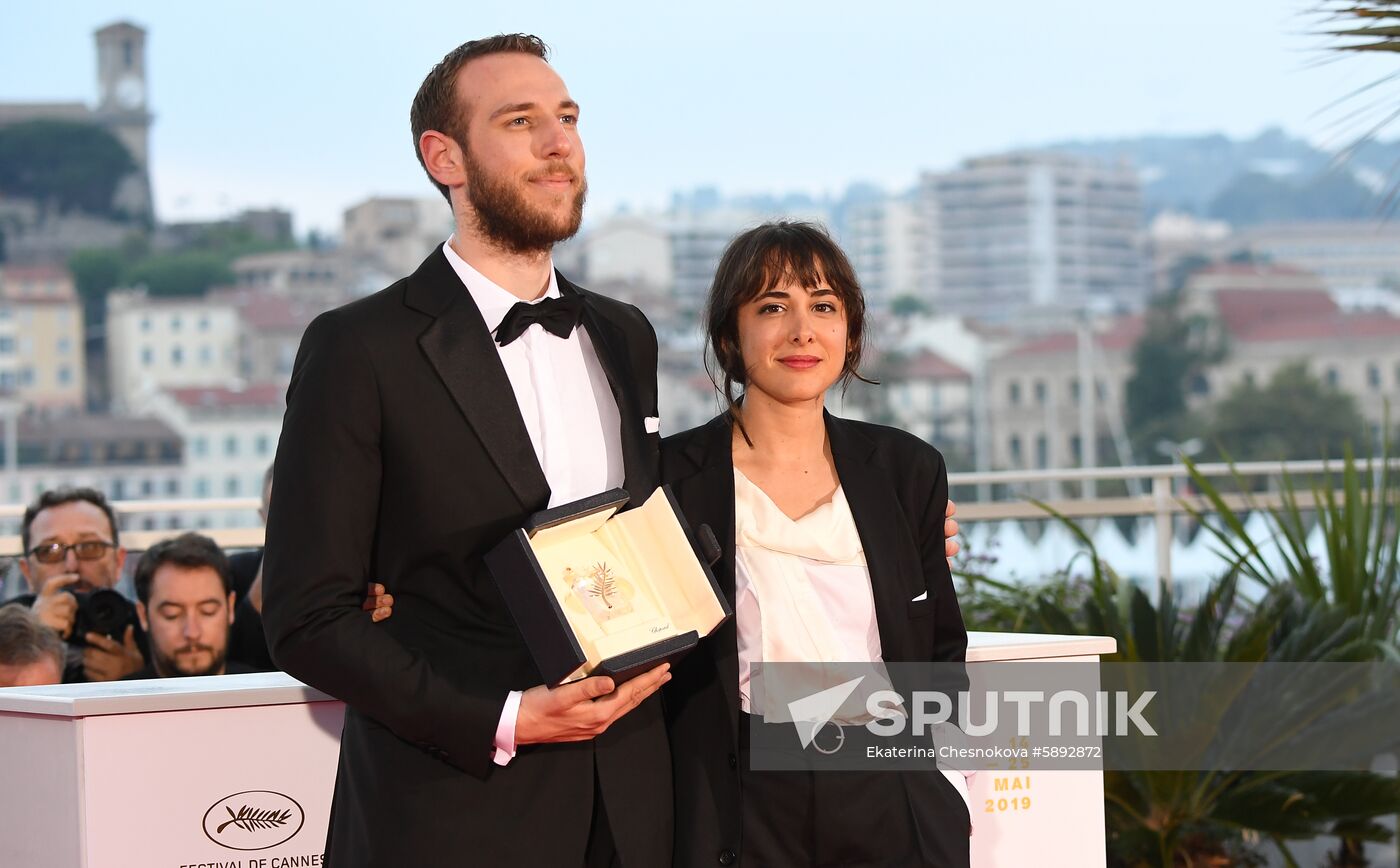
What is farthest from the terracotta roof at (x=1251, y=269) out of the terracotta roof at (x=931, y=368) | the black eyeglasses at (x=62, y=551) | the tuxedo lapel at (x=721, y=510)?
the tuxedo lapel at (x=721, y=510)

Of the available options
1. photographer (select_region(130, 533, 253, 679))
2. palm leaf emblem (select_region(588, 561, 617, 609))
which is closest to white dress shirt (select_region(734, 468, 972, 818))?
palm leaf emblem (select_region(588, 561, 617, 609))

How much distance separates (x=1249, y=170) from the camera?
110 meters

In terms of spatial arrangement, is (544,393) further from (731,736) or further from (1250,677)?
(1250,677)

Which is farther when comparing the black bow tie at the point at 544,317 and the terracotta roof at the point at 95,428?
the terracotta roof at the point at 95,428

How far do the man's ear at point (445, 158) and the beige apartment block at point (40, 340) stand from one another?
77.1 m

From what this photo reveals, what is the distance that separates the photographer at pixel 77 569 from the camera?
3.39m

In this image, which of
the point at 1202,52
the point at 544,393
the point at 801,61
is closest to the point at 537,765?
the point at 544,393

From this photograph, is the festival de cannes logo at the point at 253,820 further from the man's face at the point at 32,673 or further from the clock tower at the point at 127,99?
the clock tower at the point at 127,99

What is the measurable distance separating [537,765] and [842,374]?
2.32ft

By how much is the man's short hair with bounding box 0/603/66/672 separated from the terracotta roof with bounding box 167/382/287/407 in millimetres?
69290

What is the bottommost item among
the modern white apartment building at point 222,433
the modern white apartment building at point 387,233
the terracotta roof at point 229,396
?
the modern white apartment building at point 222,433

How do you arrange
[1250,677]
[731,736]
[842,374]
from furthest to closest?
[1250,677] → [842,374] → [731,736]

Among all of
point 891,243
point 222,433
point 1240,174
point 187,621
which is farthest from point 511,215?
point 1240,174

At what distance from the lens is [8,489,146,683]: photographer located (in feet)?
11.1
